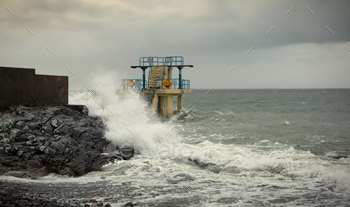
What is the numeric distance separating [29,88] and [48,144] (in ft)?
13.0

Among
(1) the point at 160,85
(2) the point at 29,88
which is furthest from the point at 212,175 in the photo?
(1) the point at 160,85

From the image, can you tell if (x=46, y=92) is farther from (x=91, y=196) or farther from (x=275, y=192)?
(x=275, y=192)

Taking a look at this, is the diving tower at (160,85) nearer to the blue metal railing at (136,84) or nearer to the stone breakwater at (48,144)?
the blue metal railing at (136,84)

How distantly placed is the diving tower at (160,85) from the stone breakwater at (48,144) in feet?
36.5

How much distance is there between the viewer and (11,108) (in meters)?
9.95

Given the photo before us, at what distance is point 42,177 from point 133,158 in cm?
303

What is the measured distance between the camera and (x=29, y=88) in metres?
10.9

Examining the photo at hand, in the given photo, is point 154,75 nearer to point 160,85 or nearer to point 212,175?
point 160,85

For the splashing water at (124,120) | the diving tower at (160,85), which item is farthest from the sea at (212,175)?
the diving tower at (160,85)

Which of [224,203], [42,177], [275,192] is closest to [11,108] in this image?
[42,177]

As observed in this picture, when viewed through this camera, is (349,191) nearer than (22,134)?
Yes

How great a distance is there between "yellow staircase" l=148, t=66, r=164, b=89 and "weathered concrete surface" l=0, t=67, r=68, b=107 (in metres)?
10.6

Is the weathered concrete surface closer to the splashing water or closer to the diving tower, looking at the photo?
the splashing water

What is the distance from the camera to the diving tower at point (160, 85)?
853 inches
